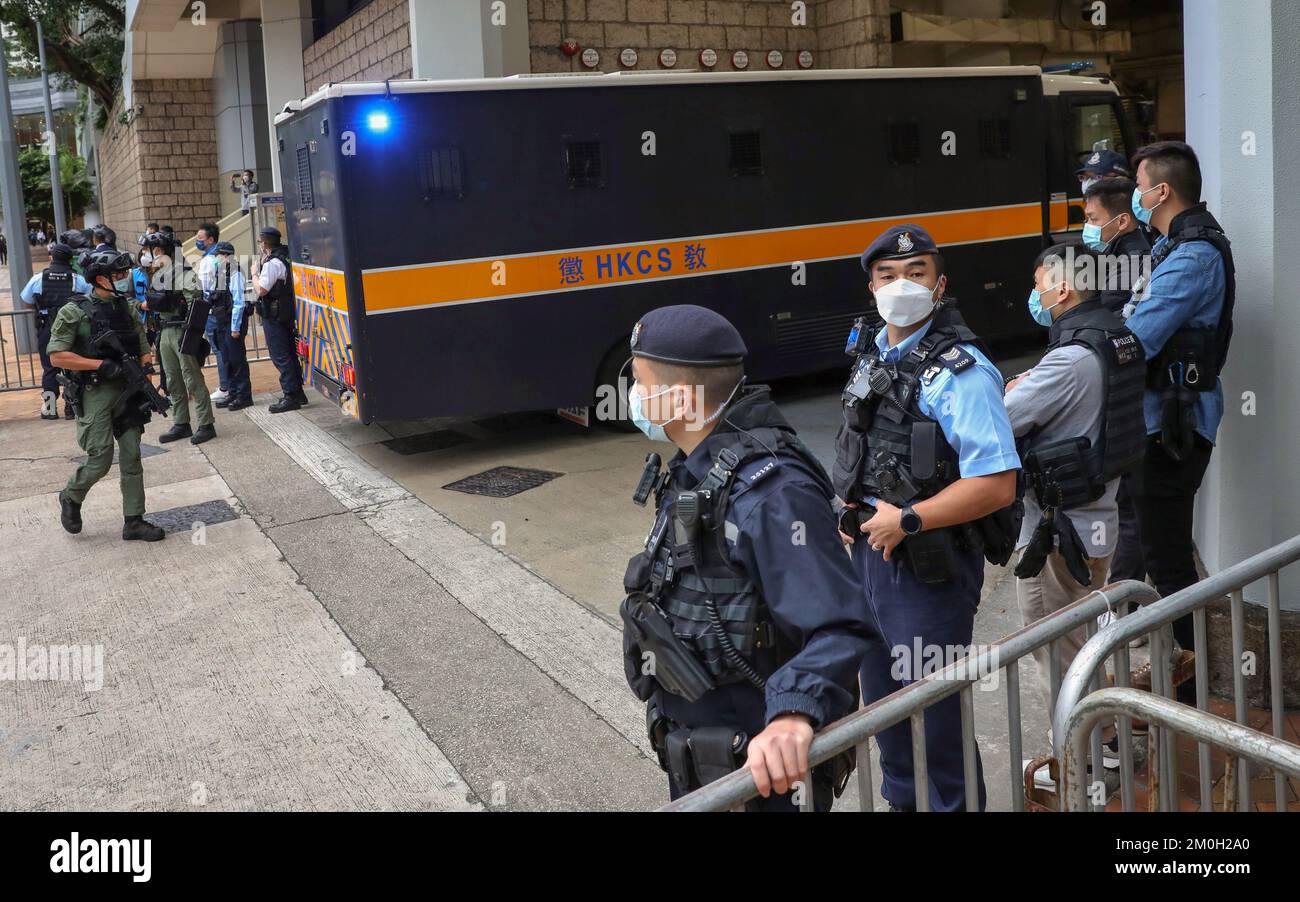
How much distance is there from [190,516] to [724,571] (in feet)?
22.6

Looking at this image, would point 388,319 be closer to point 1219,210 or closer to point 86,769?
point 86,769

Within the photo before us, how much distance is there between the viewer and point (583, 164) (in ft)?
30.9

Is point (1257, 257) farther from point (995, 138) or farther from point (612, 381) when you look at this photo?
point (995, 138)

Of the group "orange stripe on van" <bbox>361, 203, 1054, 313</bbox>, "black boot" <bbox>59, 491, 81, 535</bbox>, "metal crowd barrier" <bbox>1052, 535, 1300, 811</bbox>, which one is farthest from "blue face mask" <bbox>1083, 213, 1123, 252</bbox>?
"black boot" <bbox>59, 491, 81, 535</bbox>

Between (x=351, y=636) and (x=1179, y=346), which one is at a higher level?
(x=1179, y=346)

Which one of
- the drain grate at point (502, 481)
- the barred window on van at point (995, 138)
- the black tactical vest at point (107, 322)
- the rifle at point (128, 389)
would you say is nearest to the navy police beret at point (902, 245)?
the drain grate at point (502, 481)

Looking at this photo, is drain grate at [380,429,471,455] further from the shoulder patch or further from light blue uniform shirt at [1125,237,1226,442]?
the shoulder patch

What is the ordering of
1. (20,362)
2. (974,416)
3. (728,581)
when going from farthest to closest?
(20,362) < (974,416) < (728,581)

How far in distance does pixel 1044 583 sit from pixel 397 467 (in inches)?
254

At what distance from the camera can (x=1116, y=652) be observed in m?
2.63

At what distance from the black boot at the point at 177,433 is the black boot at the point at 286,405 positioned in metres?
1.16

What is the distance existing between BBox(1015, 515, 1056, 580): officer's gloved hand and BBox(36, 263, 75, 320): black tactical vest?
9954mm

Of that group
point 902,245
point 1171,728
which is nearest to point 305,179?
point 902,245
